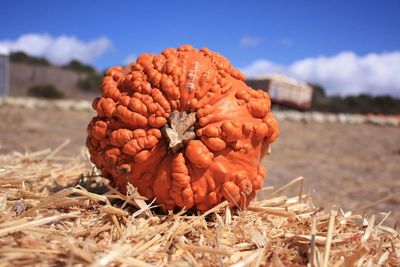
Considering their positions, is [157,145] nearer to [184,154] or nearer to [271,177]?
[184,154]

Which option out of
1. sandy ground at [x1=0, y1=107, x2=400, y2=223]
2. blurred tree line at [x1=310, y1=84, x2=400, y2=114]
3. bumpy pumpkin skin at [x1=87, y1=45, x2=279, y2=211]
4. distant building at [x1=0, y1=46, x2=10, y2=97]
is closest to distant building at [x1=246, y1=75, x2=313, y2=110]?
sandy ground at [x1=0, y1=107, x2=400, y2=223]

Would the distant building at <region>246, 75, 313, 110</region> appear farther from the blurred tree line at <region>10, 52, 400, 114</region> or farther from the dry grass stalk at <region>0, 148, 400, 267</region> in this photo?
the dry grass stalk at <region>0, 148, 400, 267</region>

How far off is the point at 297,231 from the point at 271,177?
22.6 feet

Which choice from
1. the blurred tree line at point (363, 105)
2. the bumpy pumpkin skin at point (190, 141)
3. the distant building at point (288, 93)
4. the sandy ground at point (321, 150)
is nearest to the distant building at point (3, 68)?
the sandy ground at point (321, 150)

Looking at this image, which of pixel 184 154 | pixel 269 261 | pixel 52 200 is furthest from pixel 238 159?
pixel 52 200

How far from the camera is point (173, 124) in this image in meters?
2.44

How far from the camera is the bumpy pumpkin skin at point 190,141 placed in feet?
8.02

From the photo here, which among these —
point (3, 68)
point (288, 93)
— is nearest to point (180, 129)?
point (3, 68)

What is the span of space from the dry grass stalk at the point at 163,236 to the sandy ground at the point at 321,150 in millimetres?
3578

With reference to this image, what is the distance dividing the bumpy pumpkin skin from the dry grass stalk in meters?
0.14

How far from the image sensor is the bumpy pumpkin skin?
245 cm

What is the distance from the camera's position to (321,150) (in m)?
13.8

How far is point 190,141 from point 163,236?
59 cm

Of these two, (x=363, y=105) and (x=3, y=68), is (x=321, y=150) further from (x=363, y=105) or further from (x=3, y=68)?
(x=363, y=105)
